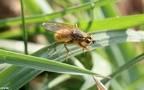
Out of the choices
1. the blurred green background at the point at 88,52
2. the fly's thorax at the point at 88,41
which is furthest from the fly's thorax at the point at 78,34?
the blurred green background at the point at 88,52

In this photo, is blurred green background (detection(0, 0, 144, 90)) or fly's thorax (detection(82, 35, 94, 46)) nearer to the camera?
fly's thorax (detection(82, 35, 94, 46))

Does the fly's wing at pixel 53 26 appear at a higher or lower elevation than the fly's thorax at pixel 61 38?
higher

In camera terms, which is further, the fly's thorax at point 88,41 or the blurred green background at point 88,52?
the blurred green background at point 88,52

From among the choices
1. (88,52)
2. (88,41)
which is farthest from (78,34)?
(88,52)

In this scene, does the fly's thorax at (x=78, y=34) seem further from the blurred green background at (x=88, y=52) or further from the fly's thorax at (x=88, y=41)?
the blurred green background at (x=88, y=52)

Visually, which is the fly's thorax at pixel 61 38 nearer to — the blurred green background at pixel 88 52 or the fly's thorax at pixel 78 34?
the fly's thorax at pixel 78 34

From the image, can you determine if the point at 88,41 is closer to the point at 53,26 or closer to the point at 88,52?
the point at 53,26

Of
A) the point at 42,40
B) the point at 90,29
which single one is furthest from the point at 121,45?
the point at 42,40

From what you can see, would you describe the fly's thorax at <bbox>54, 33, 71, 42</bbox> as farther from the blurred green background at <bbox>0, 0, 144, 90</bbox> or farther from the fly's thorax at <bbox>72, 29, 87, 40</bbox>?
the blurred green background at <bbox>0, 0, 144, 90</bbox>

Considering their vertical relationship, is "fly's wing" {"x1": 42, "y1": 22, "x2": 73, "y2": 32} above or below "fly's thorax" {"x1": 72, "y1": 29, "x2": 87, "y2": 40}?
above

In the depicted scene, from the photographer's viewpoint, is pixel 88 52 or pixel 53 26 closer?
pixel 53 26

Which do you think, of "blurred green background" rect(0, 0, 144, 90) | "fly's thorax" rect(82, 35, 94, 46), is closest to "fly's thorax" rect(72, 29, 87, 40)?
"fly's thorax" rect(82, 35, 94, 46)
